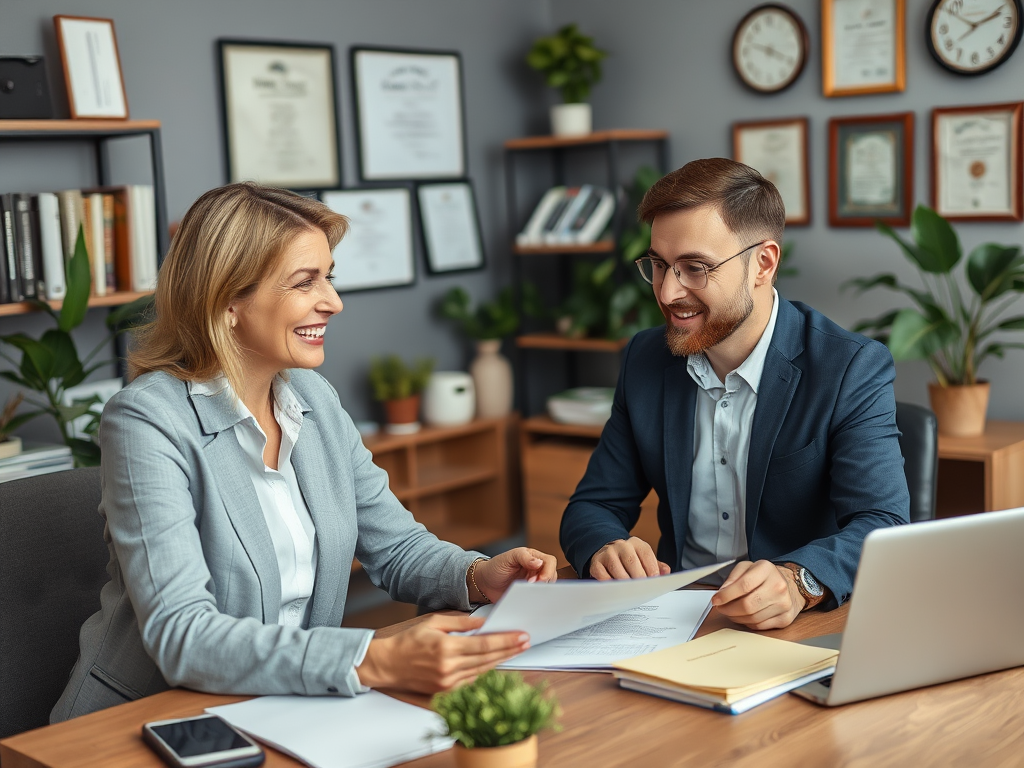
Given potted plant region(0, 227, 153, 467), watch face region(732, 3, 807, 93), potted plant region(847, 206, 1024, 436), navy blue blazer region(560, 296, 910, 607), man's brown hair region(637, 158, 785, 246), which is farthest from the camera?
watch face region(732, 3, 807, 93)

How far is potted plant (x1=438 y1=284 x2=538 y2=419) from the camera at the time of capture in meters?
4.20

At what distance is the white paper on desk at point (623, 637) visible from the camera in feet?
4.60

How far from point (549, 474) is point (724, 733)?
9.37ft

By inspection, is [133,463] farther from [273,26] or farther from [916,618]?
[273,26]

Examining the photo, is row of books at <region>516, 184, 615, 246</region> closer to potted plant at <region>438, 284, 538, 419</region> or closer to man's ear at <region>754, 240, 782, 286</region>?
potted plant at <region>438, 284, 538, 419</region>

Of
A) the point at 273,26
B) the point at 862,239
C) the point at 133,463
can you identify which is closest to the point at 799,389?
the point at 133,463

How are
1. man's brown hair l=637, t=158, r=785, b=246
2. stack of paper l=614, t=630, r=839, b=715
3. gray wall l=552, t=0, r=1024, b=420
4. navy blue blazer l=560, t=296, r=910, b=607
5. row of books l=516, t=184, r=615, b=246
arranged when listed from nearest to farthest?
stack of paper l=614, t=630, r=839, b=715
navy blue blazer l=560, t=296, r=910, b=607
man's brown hair l=637, t=158, r=785, b=246
gray wall l=552, t=0, r=1024, b=420
row of books l=516, t=184, r=615, b=246

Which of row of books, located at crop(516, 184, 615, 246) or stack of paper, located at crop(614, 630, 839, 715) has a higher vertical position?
row of books, located at crop(516, 184, 615, 246)

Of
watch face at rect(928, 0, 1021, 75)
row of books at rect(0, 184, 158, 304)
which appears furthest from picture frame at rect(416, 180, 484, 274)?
watch face at rect(928, 0, 1021, 75)

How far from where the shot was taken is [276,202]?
1.69 m

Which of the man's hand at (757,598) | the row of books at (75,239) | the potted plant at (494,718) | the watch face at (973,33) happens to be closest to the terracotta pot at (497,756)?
the potted plant at (494,718)

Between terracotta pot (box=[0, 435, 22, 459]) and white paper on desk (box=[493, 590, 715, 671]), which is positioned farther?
terracotta pot (box=[0, 435, 22, 459])

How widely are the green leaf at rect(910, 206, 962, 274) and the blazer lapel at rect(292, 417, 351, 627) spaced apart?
2112 millimetres

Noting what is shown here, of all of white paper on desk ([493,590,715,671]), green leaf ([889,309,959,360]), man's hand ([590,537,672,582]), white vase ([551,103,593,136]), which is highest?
white vase ([551,103,593,136])
